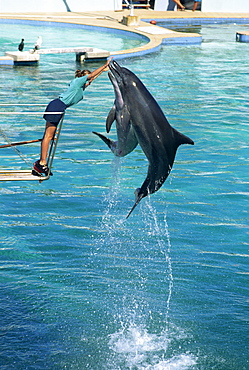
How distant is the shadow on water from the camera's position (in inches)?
257

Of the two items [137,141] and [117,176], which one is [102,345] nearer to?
[137,141]

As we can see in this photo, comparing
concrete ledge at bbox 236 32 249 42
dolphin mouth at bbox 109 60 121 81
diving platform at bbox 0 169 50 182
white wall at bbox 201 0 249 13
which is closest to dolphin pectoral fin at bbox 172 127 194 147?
dolphin mouth at bbox 109 60 121 81

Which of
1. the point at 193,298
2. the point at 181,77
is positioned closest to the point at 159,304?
the point at 193,298

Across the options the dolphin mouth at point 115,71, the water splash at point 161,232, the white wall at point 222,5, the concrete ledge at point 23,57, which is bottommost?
the water splash at point 161,232

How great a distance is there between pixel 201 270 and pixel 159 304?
984 mm

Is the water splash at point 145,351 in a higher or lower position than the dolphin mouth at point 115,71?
lower

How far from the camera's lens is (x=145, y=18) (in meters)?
29.7

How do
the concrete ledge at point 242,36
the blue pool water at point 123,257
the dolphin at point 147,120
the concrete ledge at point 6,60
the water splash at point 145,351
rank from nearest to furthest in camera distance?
the dolphin at point 147,120
the water splash at point 145,351
the blue pool water at point 123,257
the concrete ledge at point 6,60
the concrete ledge at point 242,36

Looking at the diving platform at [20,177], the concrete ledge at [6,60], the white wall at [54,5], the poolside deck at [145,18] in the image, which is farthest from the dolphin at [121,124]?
the white wall at [54,5]

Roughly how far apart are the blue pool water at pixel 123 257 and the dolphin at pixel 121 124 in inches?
76.4

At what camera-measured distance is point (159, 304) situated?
24.2 feet

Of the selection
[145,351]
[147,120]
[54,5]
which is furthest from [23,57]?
[145,351]

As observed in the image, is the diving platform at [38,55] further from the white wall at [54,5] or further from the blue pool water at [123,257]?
the white wall at [54,5]

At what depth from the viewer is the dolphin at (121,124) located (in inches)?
251
